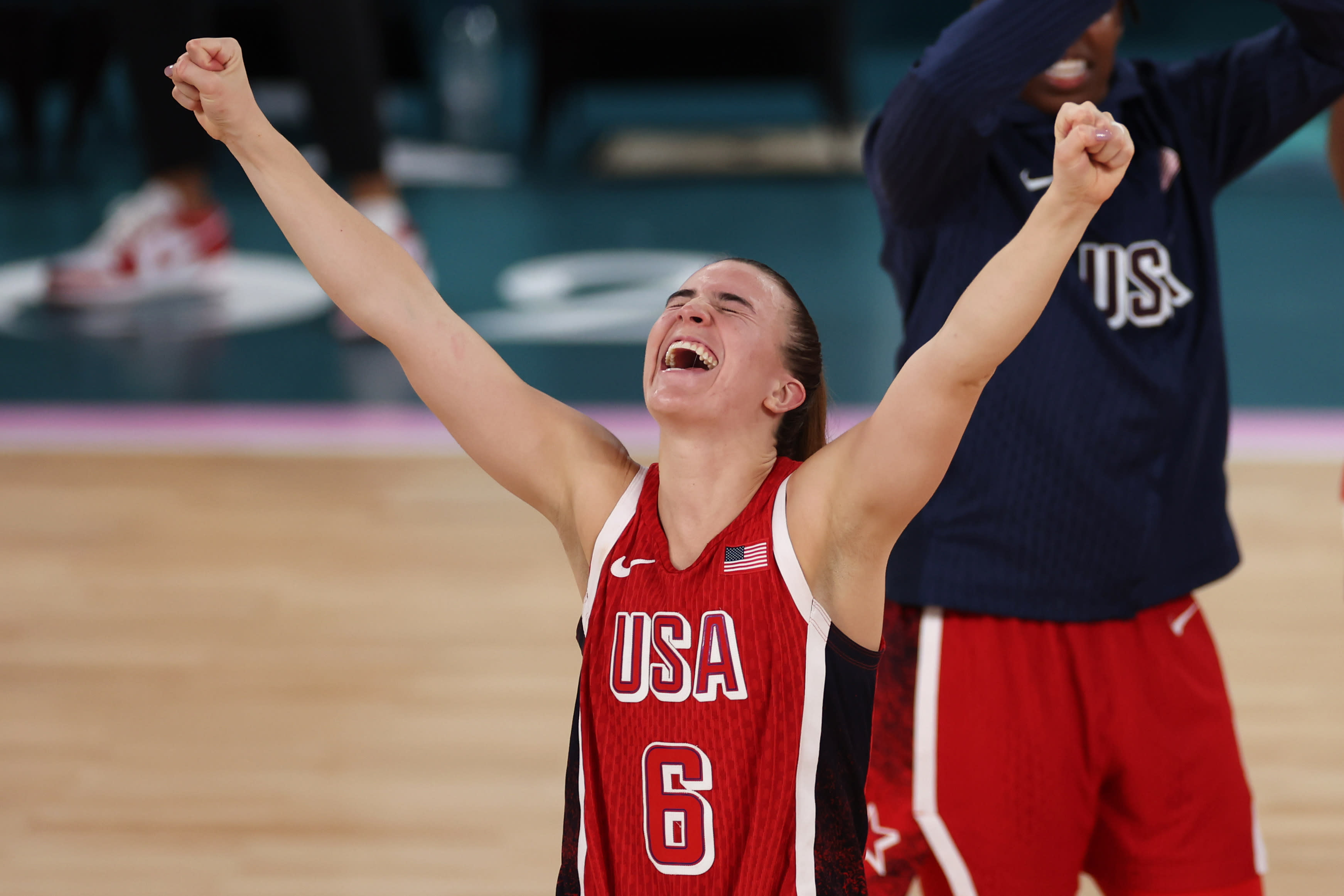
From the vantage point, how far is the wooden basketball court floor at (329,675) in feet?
8.74

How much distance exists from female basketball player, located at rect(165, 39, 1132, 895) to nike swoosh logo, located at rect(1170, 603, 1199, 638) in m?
0.50

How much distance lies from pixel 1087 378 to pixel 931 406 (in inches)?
18.0

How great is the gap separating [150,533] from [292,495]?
0.37 meters

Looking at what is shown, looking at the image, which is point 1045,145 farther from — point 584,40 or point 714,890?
point 584,40

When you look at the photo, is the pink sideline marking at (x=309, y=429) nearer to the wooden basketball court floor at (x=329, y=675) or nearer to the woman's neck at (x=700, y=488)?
the wooden basketball court floor at (x=329, y=675)

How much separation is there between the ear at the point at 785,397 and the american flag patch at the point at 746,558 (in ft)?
0.50

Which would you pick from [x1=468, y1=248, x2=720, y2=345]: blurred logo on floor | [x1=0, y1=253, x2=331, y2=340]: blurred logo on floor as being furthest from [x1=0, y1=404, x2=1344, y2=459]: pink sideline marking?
[x1=0, y1=253, x2=331, y2=340]: blurred logo on floor

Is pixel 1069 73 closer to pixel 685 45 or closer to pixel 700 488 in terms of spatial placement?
pixel 700 488

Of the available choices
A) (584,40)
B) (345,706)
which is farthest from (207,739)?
(584,40)

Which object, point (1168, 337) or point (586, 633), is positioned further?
point (1168, 337)

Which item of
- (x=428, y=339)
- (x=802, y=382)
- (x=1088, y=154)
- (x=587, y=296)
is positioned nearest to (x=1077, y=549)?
(x=802, y=382)

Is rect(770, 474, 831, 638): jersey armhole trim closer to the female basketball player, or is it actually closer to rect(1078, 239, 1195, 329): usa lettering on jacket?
the female basketball player

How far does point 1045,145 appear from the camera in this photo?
5.89 ft

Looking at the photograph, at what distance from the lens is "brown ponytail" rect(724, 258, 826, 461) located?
1568mm
